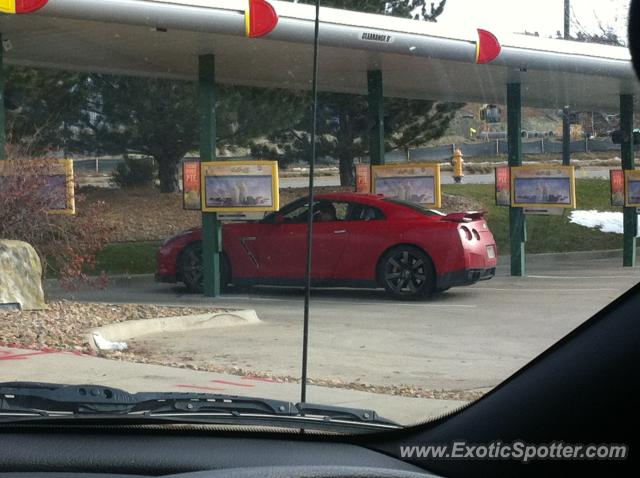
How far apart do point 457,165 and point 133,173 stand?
425 cm

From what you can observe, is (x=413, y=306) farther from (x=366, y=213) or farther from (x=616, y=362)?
(x=616, y=362)

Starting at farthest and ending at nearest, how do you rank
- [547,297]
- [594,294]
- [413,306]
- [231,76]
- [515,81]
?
[231,76]
[413,306]
[515,81]
[547,297]
[594,294]

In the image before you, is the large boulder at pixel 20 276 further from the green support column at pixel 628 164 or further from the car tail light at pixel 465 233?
the green support column at pixel 628 164

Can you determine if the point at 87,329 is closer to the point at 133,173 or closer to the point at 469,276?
the point at 133,173

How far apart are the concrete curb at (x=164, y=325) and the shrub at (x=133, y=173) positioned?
182 centimetres

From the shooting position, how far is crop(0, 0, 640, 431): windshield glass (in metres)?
3.37

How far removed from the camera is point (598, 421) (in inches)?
96.7

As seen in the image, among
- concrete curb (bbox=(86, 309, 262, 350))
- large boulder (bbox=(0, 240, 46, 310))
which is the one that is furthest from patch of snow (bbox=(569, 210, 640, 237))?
large boulder (bbox=(0, 240, 46, 310))

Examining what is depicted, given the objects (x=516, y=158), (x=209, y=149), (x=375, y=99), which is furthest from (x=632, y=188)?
(x=209, y=149)

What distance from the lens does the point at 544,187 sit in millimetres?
3998

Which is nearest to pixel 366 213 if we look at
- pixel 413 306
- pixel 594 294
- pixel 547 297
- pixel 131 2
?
pixel 413 306

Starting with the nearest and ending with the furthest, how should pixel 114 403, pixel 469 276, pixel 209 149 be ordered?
pixel 114 403 → pixel 469 276 → pixel 209 149

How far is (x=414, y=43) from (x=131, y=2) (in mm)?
5871

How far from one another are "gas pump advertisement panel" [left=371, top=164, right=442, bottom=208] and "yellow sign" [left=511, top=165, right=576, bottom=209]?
1679mm
